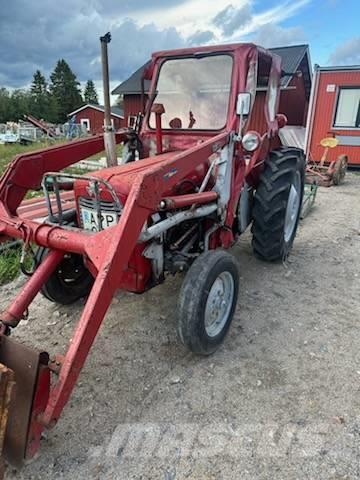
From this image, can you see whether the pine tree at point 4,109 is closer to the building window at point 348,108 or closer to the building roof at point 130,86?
the building roof at point 130,86

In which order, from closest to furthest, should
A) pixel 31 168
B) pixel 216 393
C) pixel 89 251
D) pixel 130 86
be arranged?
1. pixel 89 251
2. pixel 216 393
3. pixel 31 168
4. pixel 130 86

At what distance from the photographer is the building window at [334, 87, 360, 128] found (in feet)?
35.4

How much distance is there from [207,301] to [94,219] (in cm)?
99

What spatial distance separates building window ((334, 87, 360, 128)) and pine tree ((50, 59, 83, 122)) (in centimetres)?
5459

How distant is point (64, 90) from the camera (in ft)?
206

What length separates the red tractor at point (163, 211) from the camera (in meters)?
1.83

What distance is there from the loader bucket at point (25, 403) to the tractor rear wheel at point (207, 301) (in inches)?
39.5

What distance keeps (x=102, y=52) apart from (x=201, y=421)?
8.51ft

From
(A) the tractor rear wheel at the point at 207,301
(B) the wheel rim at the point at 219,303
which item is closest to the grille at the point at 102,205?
(A) the tractor rear wheel at the point at 207,301

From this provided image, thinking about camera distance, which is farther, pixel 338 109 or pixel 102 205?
pixel 338 109

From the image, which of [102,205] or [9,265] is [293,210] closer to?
[102,205]

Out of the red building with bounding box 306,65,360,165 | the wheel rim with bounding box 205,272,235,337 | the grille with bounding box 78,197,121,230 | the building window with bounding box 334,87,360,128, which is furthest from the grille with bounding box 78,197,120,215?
the building window with bounding box 334,87,360,128

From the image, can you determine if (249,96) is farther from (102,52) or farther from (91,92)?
(91,92)

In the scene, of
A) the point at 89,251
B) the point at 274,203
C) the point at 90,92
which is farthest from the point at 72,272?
the point at 90,92
